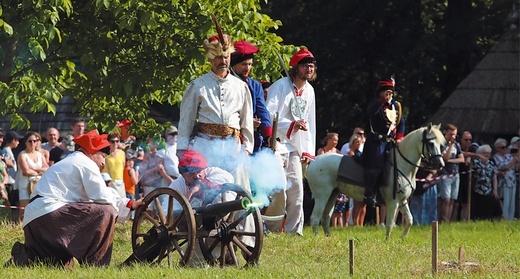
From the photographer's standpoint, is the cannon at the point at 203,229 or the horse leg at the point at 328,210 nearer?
the cannon at the point at 203,229

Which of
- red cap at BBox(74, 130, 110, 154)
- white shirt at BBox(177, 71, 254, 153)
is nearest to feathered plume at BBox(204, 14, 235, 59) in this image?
white shirt at BBox(177, 71, 254, 153)

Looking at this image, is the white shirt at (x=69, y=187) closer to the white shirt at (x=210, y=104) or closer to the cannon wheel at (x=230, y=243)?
the white shirt at (x=210, y=104)

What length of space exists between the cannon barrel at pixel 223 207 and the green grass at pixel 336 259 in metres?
0.49

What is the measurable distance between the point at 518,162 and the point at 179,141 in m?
12.9

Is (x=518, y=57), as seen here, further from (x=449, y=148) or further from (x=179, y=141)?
(x=179, y=141)

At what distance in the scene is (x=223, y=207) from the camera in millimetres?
10875

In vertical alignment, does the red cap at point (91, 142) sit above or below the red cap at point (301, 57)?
below

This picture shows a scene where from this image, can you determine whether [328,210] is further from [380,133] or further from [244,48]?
[244,48]

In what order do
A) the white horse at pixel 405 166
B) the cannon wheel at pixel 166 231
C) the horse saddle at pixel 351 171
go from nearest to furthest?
the cannon wheel at pixel 166 231 → the white horse at pixel 405 166 → the horse saddle at pixel 351 171

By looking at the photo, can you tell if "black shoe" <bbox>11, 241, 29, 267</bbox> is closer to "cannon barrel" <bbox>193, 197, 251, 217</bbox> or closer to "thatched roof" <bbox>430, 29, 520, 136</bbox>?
"cannon barrel" <bbox>193, 197, 251, 217</bbox>

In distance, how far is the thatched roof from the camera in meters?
27.8

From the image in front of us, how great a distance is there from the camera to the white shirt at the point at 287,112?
14.7 metres

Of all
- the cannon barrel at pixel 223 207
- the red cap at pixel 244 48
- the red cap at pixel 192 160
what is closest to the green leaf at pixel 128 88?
the red cap at pixel 244 48

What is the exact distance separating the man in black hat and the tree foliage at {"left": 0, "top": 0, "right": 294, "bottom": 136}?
1.21 m
